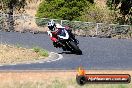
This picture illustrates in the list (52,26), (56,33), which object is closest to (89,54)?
(56,33)

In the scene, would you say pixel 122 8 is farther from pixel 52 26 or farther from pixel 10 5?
pixel 52 26

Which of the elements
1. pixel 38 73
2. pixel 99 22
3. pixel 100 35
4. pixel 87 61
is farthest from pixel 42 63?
pixel 99 22

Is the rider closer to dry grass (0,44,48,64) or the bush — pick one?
dry grass (0,44,48,64)

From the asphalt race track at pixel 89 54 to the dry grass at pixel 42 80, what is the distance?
81.6 inches

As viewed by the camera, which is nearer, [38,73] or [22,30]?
[38,73]

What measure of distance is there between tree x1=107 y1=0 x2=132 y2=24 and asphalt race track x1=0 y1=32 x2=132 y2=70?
26.2ft

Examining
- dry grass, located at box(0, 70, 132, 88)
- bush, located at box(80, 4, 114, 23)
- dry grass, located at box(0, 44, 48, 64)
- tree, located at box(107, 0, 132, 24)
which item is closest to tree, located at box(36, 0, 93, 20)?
bush, located at box(80, 4, 114, 23)

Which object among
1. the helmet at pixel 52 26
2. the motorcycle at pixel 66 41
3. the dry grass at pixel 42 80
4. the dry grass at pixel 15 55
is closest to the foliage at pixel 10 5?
the helmet at pixel 52 26

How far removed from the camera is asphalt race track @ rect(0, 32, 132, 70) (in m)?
21.2

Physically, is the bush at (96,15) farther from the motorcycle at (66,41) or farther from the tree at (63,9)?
the motorcycle at (66,41)

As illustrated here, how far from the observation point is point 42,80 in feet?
56.6

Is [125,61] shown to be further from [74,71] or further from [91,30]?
[91,30]

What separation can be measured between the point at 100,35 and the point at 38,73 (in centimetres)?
2221

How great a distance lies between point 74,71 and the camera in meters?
19.0
